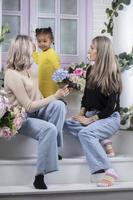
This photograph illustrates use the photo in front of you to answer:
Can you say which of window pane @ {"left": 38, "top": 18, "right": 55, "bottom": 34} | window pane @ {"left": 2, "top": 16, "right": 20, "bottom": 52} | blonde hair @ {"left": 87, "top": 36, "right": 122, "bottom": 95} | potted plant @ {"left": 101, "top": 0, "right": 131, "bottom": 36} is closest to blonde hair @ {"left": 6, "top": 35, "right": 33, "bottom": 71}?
blonde hair @ {"left": 87, "top": 36, "right": 122, "bottom": 95}

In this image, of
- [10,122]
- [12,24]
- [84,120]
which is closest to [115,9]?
[84,120]

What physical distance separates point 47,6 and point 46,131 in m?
Answer: 2.67

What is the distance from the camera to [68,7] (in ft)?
20.0

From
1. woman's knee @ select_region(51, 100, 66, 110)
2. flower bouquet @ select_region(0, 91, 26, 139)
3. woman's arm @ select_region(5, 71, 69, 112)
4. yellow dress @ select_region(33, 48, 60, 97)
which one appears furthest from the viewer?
yellow dress @ select_region(33, 48, 60, 97)

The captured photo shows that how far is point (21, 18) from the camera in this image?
5.88 meters

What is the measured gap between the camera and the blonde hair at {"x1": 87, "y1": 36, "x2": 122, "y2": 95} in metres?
4.12

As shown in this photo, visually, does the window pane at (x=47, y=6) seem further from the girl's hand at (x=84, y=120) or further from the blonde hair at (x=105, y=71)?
the girl's hand at (x=84, y=120)

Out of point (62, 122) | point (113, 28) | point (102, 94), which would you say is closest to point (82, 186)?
point (62, 122)

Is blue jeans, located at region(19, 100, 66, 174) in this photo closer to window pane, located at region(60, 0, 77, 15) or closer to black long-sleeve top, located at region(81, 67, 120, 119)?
black long-sleeve top, located at region(81, 67, 120, 119)

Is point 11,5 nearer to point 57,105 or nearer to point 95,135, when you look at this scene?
point 57,105

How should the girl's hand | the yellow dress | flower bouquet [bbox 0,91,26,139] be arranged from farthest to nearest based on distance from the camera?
the yellow dress → the girl's hand → flower bouquet [bbox 0,91,26,139]

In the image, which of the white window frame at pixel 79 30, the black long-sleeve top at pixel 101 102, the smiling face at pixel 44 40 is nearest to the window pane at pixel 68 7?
the white window frame at pixel 79 30

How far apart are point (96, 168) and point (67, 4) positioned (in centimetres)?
280

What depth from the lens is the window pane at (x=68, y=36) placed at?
607 centimetres
